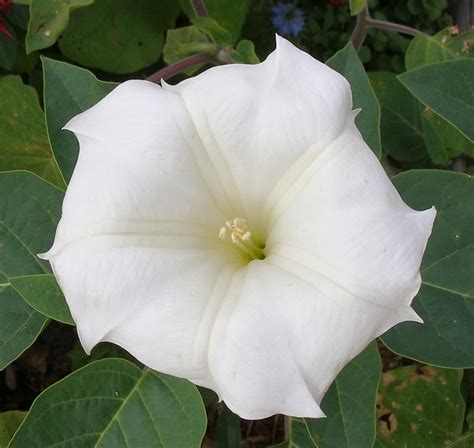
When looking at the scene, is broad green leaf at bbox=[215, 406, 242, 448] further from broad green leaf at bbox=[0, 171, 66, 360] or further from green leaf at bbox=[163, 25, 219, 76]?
green leaf at bbox=[163, 25, 219, 76]

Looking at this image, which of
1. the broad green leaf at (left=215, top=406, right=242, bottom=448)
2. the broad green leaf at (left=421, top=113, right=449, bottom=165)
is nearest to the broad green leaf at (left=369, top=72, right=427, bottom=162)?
the broad green leaf at (left=421, top=113, right=449, bottom=165)

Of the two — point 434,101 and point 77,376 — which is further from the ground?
point 434,101

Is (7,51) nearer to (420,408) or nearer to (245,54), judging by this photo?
(245,54)

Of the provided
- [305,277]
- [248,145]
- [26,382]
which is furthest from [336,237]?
[26,382]

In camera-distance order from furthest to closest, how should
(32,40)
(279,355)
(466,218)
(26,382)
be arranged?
(26,382)
(32,40)
(466,218)
(279,355)

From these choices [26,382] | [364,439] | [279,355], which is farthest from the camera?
[26,382]

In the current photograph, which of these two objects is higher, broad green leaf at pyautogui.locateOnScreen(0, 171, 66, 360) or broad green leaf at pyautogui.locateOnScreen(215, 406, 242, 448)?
broad green leaf at pyautogui.locateOnScreen(0, 171, 66, 360)

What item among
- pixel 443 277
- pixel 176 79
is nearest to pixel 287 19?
pixel 176 79

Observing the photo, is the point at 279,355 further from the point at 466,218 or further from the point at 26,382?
the point at 26,382
